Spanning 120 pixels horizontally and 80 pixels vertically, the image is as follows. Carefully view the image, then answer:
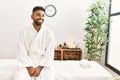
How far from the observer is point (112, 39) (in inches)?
195

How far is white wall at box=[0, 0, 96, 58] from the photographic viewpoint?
205 inches

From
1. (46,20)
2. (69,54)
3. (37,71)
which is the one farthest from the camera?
(46,20)

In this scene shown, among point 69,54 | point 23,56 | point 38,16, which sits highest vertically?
point 38,16

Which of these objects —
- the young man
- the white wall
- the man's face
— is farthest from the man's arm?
the white wall

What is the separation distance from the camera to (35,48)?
9.20ft

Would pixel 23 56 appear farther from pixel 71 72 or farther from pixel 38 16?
pixel 71 72

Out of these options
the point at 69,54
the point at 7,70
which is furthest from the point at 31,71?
the point at 69,54

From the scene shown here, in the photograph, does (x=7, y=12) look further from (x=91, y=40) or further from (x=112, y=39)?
(x=112, y=39)

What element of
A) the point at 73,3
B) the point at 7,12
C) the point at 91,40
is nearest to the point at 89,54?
the point at 91,40

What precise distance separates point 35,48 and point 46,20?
255 centimetres

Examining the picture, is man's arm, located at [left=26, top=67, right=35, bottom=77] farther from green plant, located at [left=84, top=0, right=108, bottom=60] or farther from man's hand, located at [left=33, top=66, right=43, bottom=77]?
green plant, located at [left=84, top=0, right=108, bottom=60]

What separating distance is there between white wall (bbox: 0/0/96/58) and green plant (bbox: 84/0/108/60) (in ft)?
1.28

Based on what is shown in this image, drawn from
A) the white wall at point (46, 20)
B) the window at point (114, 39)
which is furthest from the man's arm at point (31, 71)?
the white wall at point (46, 20)

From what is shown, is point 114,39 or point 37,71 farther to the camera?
point 114,39
